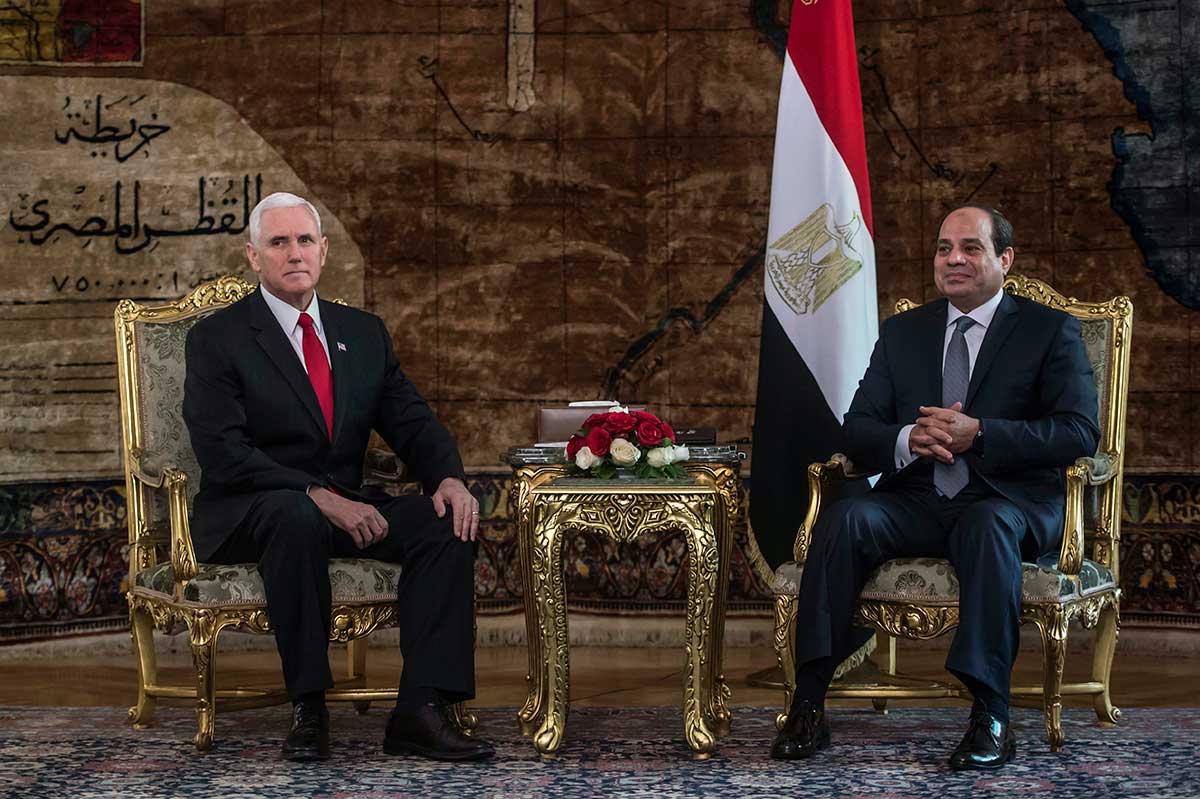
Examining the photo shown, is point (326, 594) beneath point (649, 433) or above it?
beneath

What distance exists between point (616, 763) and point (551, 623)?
0.41m

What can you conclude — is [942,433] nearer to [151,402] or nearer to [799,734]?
[799,734]

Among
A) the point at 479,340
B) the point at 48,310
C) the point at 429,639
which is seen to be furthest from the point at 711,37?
the point at 429,639

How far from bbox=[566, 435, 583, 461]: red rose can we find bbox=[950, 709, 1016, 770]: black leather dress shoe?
128cm

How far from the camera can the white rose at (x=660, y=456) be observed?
3814 millimetres

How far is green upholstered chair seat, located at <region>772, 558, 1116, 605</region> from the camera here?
3.69m

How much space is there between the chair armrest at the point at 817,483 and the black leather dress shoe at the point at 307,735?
56.0 inches

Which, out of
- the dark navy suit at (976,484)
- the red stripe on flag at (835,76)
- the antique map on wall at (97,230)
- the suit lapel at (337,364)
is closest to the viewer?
the dark navy suit at (976,484)

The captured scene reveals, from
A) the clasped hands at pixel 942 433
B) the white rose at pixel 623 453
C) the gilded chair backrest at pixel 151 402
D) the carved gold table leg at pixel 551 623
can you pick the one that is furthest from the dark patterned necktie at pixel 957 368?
the gilded chair backrest at pixel 151 402

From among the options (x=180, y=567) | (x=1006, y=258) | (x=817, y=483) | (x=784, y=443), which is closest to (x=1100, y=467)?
(x=1006, y=258)

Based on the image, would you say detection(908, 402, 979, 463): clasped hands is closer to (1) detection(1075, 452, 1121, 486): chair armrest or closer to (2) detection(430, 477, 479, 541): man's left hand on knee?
(1) detection(1075, 452, 1121, 486): chair armrest

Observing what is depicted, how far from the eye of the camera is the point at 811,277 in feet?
16.2

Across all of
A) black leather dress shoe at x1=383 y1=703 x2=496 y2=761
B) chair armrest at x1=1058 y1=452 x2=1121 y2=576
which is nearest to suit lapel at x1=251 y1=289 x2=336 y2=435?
black leather dress shoe at x1=383 y1=703 x2=496 y2=761

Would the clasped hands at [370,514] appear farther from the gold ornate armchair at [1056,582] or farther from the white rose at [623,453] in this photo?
the gold ornate armchair at [1056,582]
